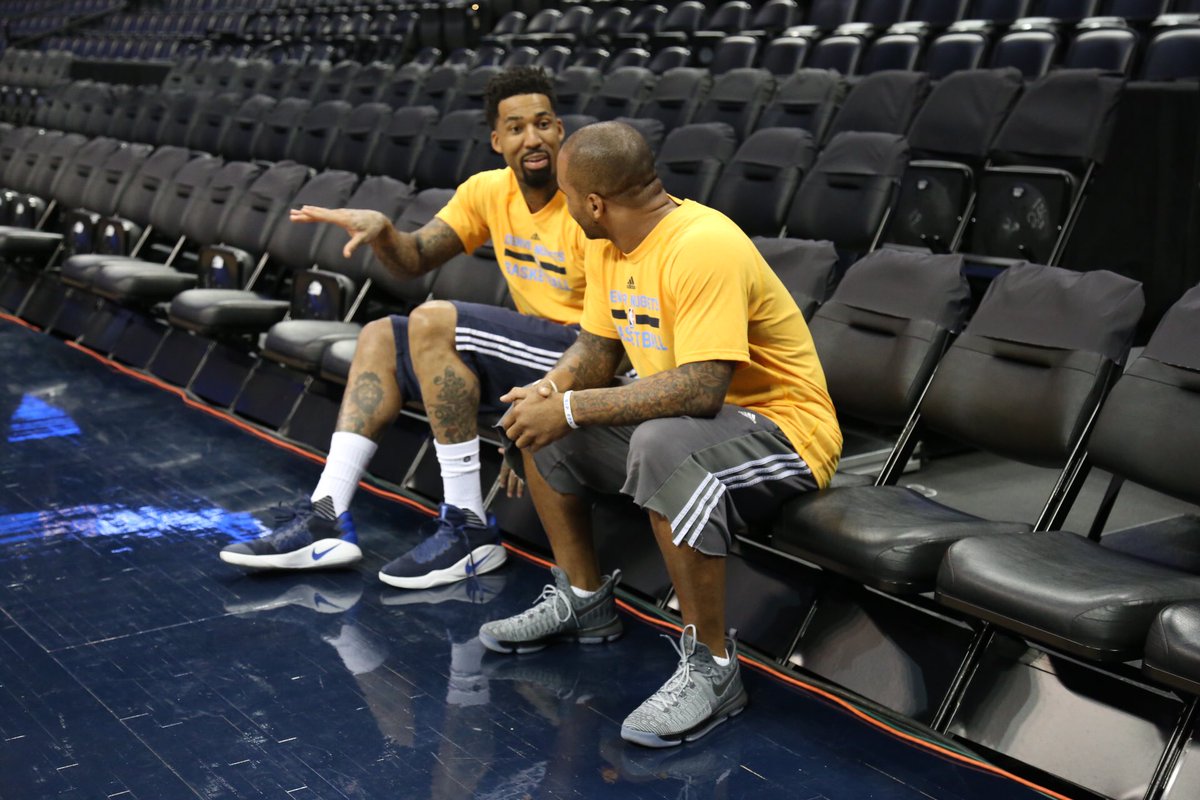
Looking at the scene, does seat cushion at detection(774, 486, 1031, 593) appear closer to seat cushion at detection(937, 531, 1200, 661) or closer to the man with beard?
seat cushion at detection(937, 531, 1200, 661)

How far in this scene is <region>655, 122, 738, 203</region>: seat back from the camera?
4547 millimetres

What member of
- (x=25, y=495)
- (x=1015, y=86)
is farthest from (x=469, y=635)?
(x=1015, y=86)

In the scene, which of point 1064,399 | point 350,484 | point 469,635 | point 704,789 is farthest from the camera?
point 350,484

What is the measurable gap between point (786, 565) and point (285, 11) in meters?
11.3

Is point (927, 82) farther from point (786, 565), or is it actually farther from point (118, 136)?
point (118, 136)

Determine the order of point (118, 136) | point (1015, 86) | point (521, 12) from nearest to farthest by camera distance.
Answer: point (1015, 86)
point (118, 136)
point (521, 12)

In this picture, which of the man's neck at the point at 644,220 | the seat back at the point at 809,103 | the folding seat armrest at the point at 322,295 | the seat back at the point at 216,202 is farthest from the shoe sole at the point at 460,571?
the seat back at the point at 216,202

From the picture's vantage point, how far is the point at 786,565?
2.94 metres

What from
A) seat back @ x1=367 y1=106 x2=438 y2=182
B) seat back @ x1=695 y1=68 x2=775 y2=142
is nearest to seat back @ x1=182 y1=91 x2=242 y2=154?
seat back @ x1=367 y1=106 x2=438 y2=182

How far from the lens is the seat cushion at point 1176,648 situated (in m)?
1.92

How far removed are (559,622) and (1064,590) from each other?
1.17 meters

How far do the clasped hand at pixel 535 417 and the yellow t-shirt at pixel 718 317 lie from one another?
242mm

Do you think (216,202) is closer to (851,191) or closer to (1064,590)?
Result: (851,191)

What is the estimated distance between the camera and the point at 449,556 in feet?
10.7
